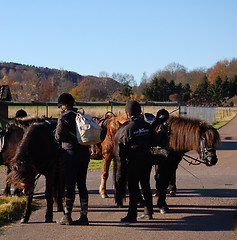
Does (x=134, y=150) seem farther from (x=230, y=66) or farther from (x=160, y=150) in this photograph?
(x=230, y=66)

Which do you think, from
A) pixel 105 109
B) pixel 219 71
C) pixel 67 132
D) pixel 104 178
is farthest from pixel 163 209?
pixel 219 71

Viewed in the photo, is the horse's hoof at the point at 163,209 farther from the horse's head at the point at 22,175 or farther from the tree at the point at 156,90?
the tree at the point at 156,90

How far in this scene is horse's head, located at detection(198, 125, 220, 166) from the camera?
7.35 meters

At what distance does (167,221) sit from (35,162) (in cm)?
244

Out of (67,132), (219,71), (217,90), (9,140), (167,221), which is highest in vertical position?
(219,71)

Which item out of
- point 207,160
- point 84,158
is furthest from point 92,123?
point 207,160

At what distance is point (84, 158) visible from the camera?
650cm

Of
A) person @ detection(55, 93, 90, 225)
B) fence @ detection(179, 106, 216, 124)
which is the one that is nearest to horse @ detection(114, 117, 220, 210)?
person @ detection(55, 93, 90, 225)

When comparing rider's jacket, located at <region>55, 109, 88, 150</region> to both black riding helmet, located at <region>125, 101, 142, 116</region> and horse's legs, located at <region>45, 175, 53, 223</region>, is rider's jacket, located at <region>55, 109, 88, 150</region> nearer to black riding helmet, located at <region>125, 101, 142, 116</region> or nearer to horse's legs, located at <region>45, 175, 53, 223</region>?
horse's legs, located at <region>45, 175, 53, 223</region>

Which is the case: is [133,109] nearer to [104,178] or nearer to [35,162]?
[35,162]

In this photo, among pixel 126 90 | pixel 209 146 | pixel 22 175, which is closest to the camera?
pixel 22 175

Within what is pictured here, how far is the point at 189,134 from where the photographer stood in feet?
25.1

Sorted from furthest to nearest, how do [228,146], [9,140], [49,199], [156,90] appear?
[156,90], [228,146], [9,140], [49,199]

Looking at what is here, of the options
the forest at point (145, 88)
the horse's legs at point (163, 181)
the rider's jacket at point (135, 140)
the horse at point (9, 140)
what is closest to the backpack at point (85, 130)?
the rider's jacket at point (135, 140)
